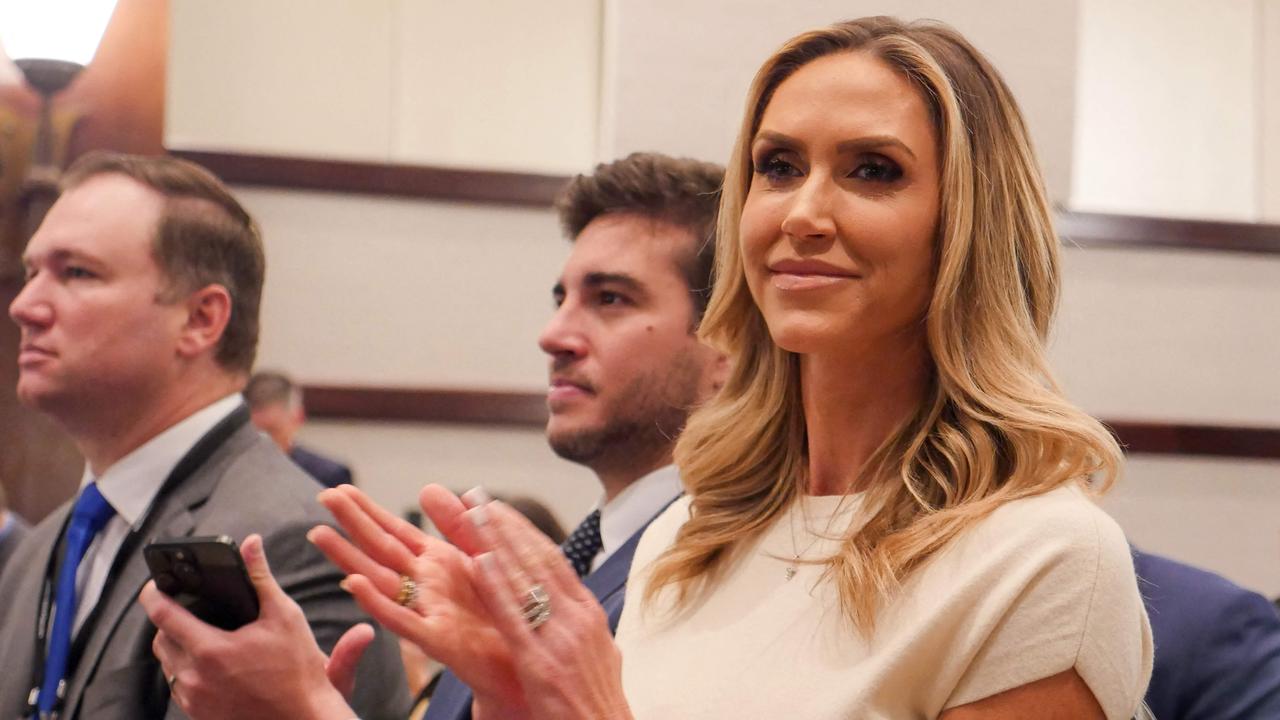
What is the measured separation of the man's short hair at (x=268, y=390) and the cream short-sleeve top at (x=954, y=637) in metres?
3.17

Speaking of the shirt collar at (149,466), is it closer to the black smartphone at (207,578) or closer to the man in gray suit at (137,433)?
the man in gray suit at (137,433)

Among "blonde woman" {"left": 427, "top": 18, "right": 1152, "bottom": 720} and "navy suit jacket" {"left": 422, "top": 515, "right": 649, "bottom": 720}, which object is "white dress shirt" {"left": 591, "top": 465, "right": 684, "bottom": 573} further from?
"blonde woman" {"left": 427, "top": 18, "right": 1152, "bottom": 720}

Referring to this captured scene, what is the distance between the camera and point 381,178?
481cm

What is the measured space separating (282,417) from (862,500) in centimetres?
326

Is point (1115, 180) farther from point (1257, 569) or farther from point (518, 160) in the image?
point (518, 160)

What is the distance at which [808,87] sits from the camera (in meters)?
1.56

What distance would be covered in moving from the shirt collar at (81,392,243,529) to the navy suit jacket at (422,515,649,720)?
64 centimetres

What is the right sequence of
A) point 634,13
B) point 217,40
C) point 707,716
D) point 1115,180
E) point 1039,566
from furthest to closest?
1. point 1115,180
2. point 217,40
3. point 634,13
4. point 707,716
5. point 1039,566

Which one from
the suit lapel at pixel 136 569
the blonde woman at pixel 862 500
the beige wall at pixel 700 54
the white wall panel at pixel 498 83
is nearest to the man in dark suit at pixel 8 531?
the suit lapel at pixel 136 569

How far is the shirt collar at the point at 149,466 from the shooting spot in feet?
7.88

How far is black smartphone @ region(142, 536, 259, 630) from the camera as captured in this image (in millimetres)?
1509

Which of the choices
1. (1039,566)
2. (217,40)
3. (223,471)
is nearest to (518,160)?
(217,40)

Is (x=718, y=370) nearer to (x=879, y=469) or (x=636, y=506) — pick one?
(x=636, y=506)

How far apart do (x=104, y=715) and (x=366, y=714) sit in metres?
0.38
